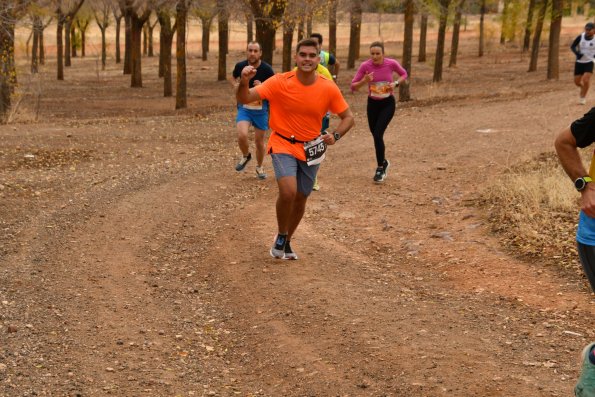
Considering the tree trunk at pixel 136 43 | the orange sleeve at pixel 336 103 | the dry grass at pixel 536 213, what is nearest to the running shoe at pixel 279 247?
the orange sleeve at pixel 336 103

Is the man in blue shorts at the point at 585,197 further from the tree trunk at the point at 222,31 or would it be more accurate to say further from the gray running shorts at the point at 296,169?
the tree trunk at the point at 222,31

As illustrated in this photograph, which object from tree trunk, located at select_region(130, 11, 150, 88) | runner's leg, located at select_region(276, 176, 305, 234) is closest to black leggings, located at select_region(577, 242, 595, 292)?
runner's leg, located at select_region(276, 176, 305, 234)

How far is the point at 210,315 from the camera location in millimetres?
7047

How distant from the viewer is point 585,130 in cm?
441

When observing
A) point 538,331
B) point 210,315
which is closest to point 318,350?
point 210,315

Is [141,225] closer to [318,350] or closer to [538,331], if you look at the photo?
[318,350]

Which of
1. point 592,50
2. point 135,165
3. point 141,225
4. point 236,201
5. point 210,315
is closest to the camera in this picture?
point 210,315

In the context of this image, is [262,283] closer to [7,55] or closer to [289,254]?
[289,254]

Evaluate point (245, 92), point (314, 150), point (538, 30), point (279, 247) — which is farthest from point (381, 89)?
point (538, 30)

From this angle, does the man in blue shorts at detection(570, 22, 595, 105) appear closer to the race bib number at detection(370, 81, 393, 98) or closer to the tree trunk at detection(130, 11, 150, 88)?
the race bib number at detection(370, 81, 393, 98)

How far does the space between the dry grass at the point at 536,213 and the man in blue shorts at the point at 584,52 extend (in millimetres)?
7069

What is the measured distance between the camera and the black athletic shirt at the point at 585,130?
172 inches

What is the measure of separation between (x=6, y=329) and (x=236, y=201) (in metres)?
5.08

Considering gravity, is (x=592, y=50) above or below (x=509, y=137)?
above
